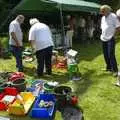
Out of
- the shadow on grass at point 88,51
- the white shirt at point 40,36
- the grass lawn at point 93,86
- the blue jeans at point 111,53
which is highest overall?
the white shirt at point 40,36

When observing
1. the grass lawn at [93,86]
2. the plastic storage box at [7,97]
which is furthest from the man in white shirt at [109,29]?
the plastic storage box at [7,97]

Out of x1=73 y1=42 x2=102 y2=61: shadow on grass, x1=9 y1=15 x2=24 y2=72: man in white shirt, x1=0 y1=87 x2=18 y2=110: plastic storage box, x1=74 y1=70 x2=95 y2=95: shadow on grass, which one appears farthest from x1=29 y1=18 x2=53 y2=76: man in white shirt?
x1=73 y1=42 x2=102 y2=61: shadow on grass

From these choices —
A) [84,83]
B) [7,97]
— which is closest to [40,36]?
[84,83]

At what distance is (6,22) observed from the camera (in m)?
→ 17.1

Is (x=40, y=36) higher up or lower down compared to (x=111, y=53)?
higher up

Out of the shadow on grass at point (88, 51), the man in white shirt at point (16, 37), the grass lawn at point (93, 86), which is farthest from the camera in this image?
the shadow on grass at point (88, 51)

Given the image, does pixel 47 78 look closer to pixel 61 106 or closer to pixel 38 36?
pixel 38 36

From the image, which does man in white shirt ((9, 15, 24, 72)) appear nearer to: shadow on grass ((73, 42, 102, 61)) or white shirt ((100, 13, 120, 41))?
white shirt ((100, 13, 120, 41))

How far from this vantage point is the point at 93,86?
10.2 metres

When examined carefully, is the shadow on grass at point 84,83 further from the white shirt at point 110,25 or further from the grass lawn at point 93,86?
the white shirt at point 110,25

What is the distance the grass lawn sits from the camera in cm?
840

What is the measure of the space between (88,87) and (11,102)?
2334 mm

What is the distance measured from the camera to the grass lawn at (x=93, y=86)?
331 inches

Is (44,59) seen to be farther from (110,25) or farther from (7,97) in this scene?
(7,97)
